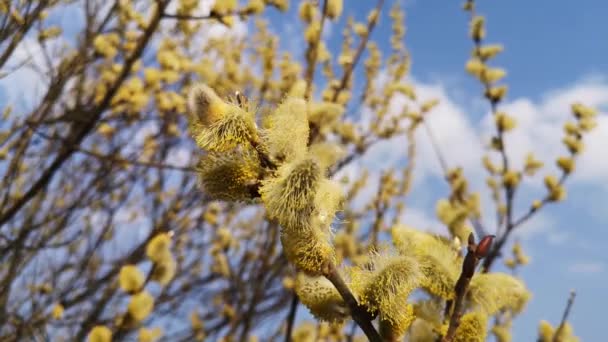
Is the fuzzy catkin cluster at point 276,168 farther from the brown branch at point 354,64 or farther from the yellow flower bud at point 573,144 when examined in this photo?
the yellow flower bud at point 573,144

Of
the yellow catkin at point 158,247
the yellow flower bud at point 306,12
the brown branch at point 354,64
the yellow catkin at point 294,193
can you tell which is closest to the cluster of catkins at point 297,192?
the yellow catkin at point 294,193

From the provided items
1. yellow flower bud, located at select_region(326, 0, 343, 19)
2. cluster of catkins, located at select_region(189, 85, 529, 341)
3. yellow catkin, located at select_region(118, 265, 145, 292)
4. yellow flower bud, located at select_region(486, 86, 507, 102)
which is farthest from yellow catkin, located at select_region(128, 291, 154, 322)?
yellow flower bud, located at select_region(486, 86, 507, 102)

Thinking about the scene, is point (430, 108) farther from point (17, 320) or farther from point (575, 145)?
point (17, 320)

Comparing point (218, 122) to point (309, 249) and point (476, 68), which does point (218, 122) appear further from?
point (476, 68)

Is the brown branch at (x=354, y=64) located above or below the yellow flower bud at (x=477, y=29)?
below

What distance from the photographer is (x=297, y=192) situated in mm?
895

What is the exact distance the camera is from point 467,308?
4.11ft

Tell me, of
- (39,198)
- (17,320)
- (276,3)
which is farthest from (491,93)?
(17,320)

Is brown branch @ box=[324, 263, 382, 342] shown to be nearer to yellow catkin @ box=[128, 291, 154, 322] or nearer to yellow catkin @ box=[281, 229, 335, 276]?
yellow catkin @ box=[281, 229, 335, 276]

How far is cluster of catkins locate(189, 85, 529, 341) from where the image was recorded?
909 mm

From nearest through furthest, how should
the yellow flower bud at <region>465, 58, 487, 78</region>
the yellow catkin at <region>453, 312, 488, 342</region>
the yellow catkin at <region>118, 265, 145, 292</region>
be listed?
the yellow catkin at <region>453, 312, 488, 342</region> < the yellow catkin at <region>118, 265, 145, 292</region> < the yellow flower bud at <region>465, 58, 487, 78</region>

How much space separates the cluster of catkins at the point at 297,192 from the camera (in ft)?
2.98

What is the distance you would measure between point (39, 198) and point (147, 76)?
1.13 meters

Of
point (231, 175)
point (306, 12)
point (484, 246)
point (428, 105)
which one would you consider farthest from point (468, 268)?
point (428, 105)
